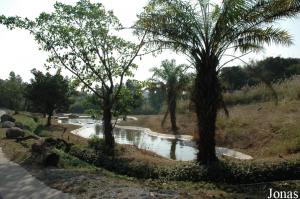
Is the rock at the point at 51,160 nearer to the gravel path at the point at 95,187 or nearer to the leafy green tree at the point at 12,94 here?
the gravel path at the point at 95,187

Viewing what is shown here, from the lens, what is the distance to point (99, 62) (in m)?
19.5

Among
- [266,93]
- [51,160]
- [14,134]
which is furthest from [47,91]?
[51,160]

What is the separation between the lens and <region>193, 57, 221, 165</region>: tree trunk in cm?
1325

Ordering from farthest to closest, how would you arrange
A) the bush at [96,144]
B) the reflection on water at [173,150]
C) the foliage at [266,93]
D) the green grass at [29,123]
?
the green grass at [29,123] → the foliage at [266,93] → the reflection on water at [173,150] → the bush at [96,144]

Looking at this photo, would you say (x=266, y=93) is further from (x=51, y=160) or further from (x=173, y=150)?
(x=51, y=160)

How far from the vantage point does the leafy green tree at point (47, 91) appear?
36438 mm

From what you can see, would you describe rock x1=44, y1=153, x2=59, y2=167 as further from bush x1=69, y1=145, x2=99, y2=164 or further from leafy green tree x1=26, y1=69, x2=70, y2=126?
leafy green tree x1=26, y1=69, x2=70, y2=126

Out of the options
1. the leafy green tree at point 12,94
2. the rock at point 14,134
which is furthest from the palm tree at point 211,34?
the leafy green tree at point 12,94

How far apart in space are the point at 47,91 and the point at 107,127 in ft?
63.7

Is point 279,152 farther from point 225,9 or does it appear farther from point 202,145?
point 225,9

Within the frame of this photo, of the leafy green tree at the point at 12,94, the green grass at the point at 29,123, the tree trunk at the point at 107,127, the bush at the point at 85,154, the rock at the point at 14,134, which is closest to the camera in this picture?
the bush at the point at 85,154

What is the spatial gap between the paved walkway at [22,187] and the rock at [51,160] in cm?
82

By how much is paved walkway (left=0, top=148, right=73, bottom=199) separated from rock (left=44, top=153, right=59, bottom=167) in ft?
2.69

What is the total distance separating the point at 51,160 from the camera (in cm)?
1328
